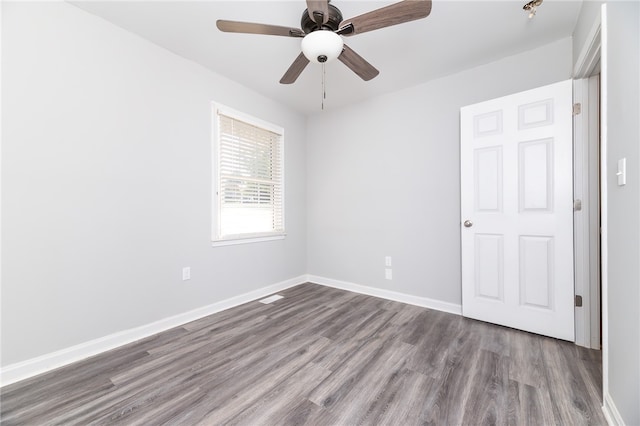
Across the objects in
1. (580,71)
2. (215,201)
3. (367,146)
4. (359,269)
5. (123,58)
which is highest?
(123,58)

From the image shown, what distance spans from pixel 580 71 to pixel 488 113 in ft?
2.12

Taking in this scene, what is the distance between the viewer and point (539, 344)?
2.07 m

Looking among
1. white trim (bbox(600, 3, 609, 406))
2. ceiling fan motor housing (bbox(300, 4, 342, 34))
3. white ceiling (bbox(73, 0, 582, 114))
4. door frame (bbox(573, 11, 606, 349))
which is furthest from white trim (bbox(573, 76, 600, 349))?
ceiling fan motor housing (bbox(300, 4, 342, 34))

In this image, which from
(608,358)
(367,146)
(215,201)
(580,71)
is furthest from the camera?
(367,146)

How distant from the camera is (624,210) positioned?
1203 millimetres

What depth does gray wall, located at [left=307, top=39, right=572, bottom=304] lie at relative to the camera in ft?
8.75

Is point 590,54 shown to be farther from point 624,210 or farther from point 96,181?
point 96,181

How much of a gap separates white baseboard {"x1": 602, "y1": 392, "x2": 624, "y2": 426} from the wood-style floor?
0.13ft

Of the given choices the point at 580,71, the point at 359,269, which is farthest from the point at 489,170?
the point at 359,269

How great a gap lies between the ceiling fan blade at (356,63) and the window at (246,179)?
5.27 feet

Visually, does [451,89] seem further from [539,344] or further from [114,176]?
[114,176]

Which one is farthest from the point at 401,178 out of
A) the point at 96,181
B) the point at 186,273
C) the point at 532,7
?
the point at 96,181

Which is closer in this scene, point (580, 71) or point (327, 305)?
point (580, 71)

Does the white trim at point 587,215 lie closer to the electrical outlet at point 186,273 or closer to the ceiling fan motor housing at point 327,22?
the ceiling fan motor housing at point 327,22
